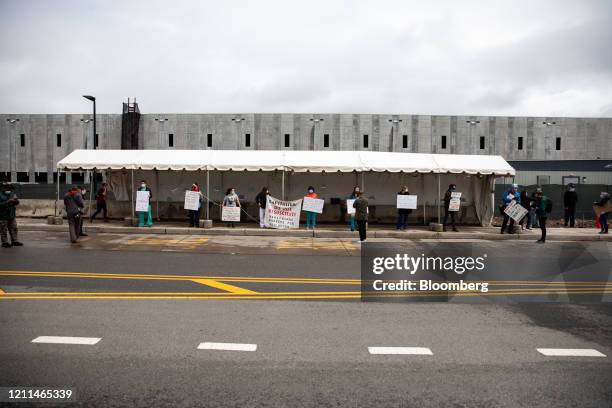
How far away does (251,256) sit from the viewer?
38.7 feet

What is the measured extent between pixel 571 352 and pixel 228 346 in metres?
3.77

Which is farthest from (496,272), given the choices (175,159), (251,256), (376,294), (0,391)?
(175,159)

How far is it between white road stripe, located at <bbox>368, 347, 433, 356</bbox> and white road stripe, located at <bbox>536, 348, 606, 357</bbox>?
4.19 ft

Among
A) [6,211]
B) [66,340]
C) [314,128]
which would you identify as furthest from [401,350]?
[314,128]

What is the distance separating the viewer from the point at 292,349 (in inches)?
189

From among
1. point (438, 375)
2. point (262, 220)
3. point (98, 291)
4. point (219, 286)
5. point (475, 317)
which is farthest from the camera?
point (262, 220)

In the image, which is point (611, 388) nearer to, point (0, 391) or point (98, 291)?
point (0, 391)

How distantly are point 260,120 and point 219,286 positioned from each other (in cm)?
3745

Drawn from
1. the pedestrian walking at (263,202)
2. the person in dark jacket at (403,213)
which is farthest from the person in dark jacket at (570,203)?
the pedestrian walking at (263,202)

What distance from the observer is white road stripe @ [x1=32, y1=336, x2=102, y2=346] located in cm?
489

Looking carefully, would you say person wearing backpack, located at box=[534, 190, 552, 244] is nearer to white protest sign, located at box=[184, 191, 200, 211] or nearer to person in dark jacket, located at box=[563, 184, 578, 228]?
person in dark jacket, located at box=[563, 184, 578, 228]

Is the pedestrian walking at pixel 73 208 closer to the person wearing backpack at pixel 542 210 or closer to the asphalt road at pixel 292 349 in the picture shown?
the asphalt road at pixel 292 349

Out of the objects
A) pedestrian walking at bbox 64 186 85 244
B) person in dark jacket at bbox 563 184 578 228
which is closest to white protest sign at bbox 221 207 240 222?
pedestrian walking at bbox 64 186 85 244

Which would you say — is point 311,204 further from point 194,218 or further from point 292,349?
point 292,349
